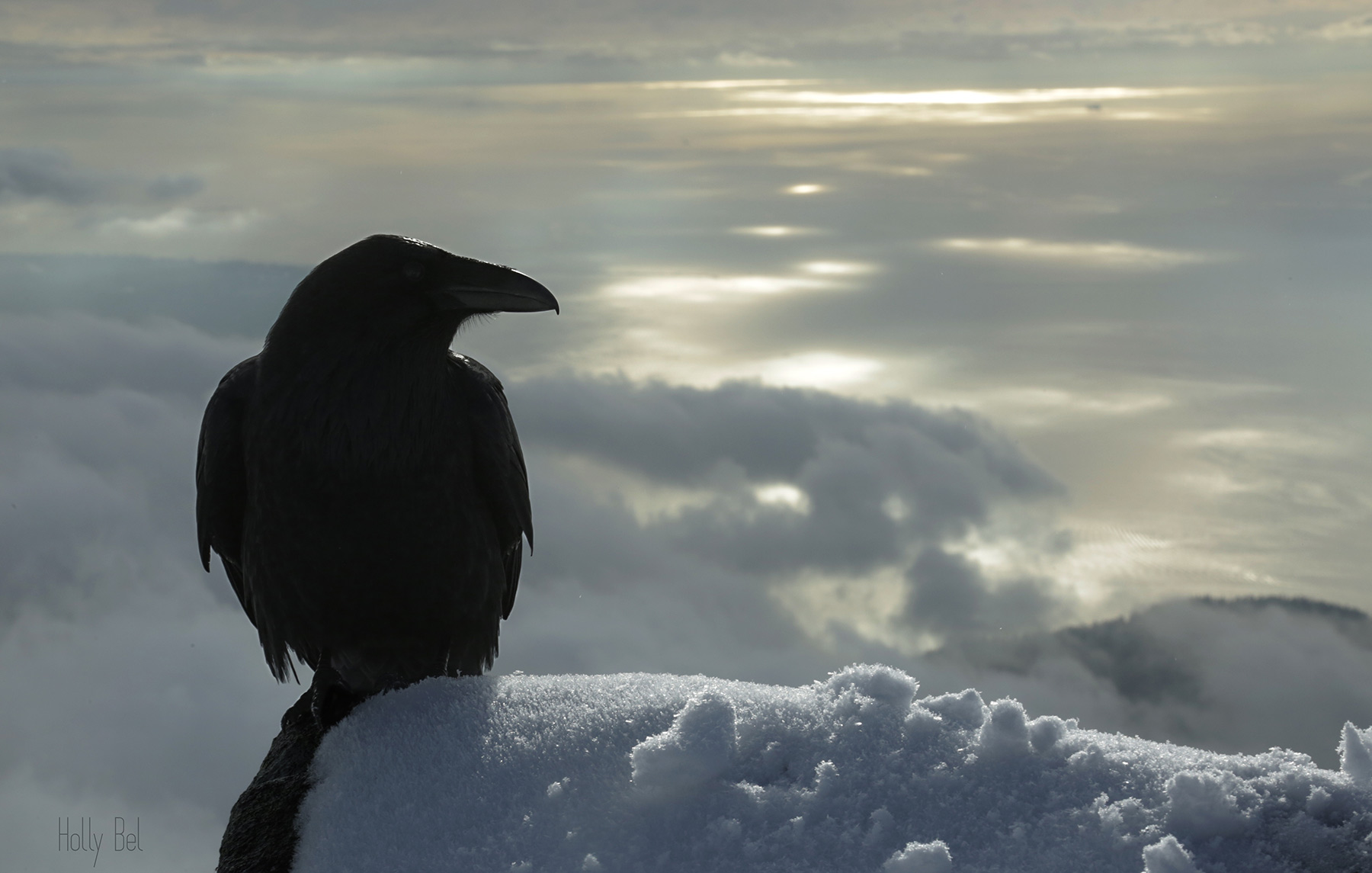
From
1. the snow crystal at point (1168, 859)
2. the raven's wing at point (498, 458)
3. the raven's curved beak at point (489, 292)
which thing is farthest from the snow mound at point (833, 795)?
the raven's curved beak at point (489, 292)

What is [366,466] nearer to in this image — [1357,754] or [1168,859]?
[1168,859]

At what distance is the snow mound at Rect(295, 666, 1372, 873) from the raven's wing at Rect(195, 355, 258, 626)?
252 centimetres

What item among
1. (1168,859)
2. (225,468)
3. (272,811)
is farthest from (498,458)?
(1168,859)

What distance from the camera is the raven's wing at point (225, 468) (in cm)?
648

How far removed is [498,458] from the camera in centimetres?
664

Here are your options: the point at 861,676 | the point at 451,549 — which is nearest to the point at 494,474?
the point at 451,549

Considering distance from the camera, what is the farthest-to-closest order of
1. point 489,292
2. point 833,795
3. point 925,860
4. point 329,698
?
point 329,698, point 489,292, point 833,795, point 925,860

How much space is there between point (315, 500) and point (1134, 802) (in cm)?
453

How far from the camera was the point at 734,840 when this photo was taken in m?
3.90

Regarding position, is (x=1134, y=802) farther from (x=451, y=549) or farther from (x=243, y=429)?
(x=243, y=429)

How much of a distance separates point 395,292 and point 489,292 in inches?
21.4

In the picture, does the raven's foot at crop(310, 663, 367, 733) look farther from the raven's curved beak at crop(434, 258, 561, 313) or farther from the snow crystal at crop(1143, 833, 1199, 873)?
the snow crystal at crop(1143, 833, 1199, 873)

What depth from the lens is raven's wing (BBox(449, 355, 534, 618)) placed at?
261 inches

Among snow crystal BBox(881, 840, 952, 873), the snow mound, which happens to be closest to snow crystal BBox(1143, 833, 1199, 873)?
the snow mound
